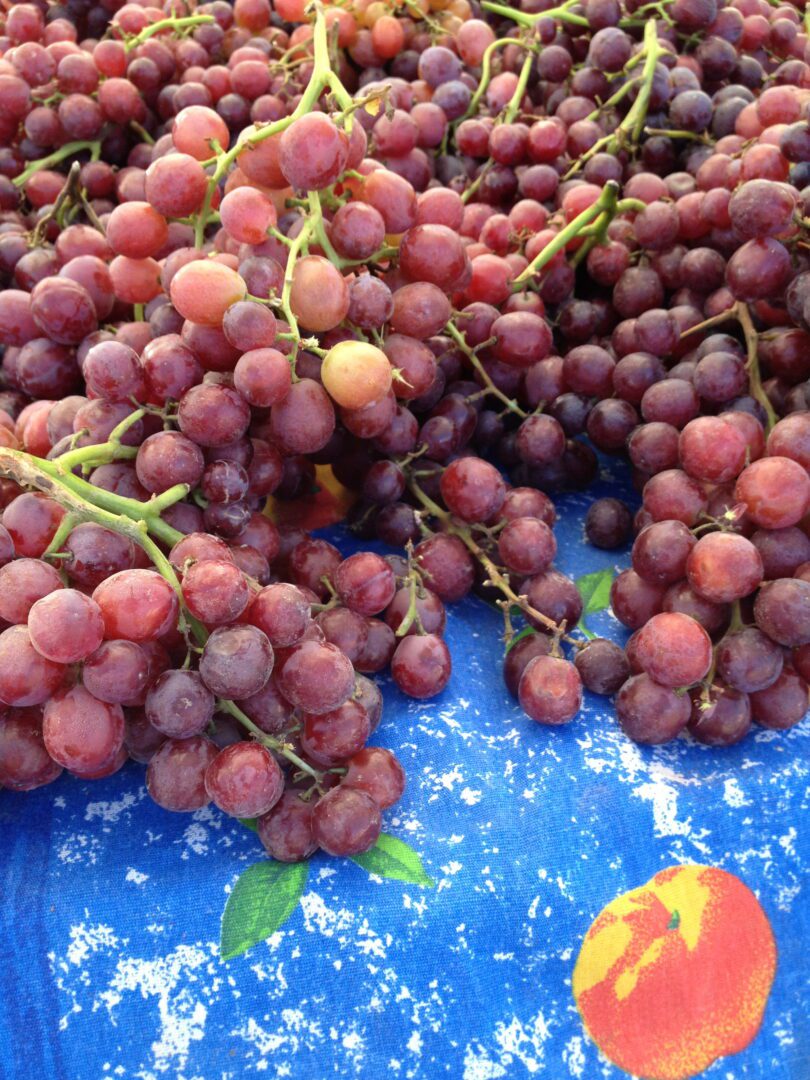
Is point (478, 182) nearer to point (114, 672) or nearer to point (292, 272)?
point (292, 272)

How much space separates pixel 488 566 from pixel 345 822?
0.31 m

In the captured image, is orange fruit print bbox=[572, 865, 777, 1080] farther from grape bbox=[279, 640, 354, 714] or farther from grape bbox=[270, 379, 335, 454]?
grape bbox=[270, 379, 335, 454]

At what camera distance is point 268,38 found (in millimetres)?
1205

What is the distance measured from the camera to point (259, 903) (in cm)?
63

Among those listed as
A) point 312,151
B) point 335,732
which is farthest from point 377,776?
point 312,151

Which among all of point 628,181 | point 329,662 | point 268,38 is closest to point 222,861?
point 329,662

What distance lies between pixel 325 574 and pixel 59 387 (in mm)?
342

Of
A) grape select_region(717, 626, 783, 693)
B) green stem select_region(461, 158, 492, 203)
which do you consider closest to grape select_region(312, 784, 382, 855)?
grape select_region(717, 626, 783, 693)

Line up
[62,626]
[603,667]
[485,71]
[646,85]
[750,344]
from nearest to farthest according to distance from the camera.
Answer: [62,626], [603,667], [750,344], [646,85], [485,71]

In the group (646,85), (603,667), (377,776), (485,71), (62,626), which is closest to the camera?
(62,626)

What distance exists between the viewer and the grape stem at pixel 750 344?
0.86m

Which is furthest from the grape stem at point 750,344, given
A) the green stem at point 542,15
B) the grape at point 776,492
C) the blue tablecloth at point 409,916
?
the green stem at point 542,15

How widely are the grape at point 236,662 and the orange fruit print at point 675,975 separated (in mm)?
320

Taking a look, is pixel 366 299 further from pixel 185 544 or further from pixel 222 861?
pixel 222 861
